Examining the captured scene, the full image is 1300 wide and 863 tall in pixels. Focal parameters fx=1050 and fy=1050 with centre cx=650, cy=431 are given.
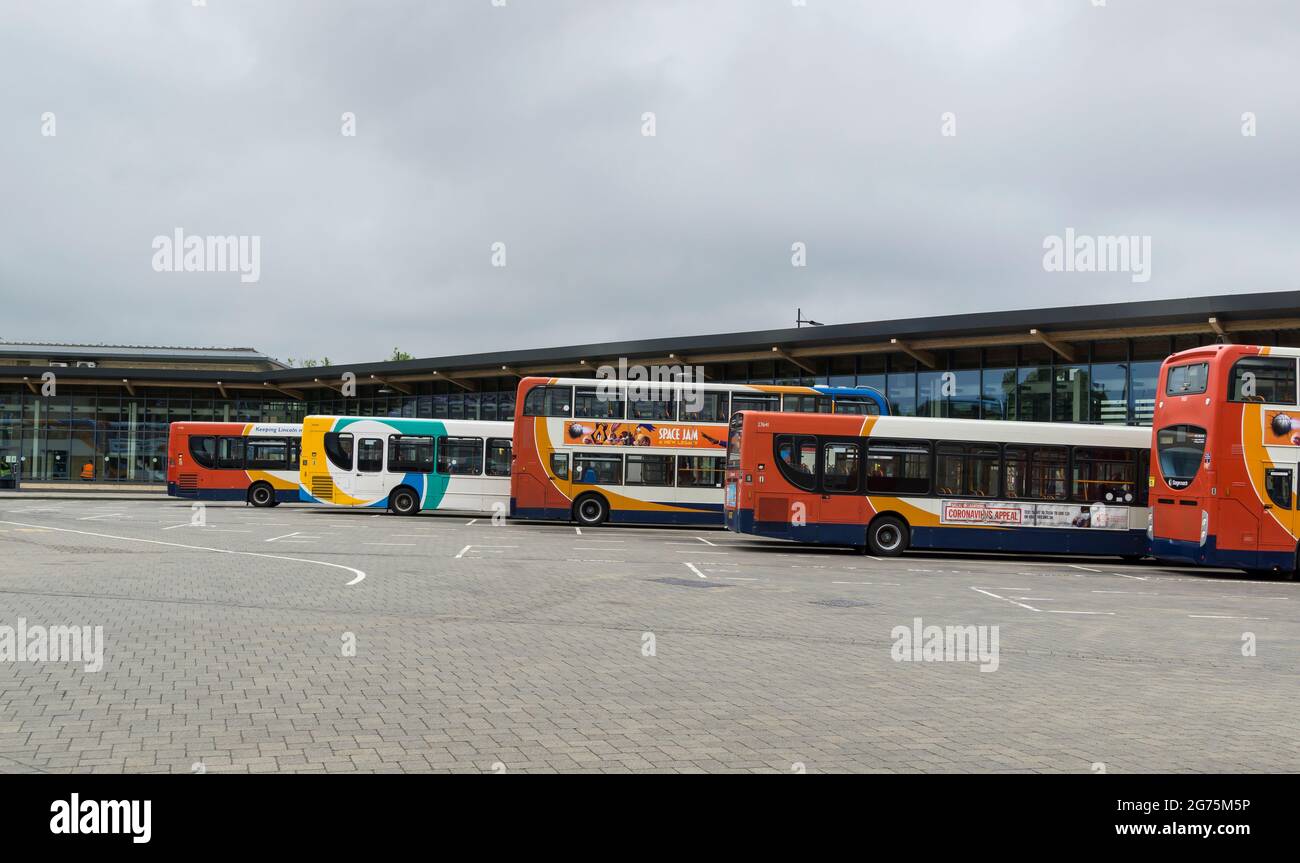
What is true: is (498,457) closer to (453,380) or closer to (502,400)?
(502,400)

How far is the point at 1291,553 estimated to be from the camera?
20625 millimetres

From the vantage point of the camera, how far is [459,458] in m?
34.4

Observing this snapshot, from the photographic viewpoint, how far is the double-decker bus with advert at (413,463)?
34219 mm

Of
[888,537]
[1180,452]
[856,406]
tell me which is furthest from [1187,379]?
[856,406]

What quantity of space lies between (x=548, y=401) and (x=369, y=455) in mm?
8219

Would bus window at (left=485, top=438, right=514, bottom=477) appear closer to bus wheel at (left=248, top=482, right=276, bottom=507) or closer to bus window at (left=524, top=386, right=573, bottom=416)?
bus window at (left=524, top=386, right=573, bottom=416)

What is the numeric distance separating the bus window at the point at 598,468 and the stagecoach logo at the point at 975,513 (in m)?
9.63

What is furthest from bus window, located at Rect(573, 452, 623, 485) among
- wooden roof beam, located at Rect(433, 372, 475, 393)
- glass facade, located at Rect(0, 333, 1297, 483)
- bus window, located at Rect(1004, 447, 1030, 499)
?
wooden roof beam, located at Rect(433, 372, 475, 393)

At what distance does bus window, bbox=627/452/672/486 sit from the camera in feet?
96.6

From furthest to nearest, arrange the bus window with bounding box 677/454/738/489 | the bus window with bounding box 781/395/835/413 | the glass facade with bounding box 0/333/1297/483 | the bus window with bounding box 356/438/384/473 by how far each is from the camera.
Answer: the bus window with bounding box 356/438/384/473 < the glass facade with bounding box 0/333/1297/483 < the bus window with bounding box 677/454/738/489 < the bus window with bounding box 781/395/835/413

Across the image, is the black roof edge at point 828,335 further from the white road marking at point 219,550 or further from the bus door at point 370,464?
the white road marking at point 219,550

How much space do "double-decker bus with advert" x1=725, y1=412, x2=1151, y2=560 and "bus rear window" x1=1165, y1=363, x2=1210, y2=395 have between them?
92.3 inches

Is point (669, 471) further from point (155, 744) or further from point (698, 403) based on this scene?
point (155, 744)
